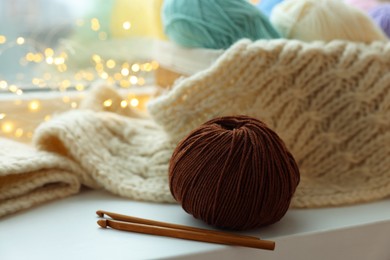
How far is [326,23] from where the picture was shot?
0.85 metres

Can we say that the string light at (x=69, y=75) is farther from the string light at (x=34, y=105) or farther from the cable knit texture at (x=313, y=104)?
the cable knit texture at (x=313, y=104)

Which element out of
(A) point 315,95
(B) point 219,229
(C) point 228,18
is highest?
(C) point 228,18

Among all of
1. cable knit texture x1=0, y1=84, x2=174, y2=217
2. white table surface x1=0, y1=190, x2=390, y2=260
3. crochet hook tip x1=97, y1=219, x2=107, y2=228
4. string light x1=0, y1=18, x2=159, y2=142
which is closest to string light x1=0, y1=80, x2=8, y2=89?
string light x1=0, y1=18, x2=159, y2=142

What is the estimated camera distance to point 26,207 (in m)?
0.69

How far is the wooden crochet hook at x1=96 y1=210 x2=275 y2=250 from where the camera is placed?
23.1 inches

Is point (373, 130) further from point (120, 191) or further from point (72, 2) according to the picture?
point (72, 2)

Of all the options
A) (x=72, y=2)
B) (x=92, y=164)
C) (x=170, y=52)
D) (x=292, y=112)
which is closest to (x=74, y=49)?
(x=72, y=2)

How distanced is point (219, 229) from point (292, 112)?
0.26 meters

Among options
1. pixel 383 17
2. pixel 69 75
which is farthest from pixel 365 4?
pixel 69 75

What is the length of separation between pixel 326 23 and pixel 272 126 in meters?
0.22

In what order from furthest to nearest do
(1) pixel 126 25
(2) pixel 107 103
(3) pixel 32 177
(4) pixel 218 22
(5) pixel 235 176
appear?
(1) pixel 126 25 < (2) pixel 107 103 < (4) pixel 218 22 < (3) pixel 32 177 < (5) pixel 235 176

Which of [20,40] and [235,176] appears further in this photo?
[20,40]

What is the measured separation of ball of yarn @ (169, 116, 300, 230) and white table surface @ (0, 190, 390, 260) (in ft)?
0.12

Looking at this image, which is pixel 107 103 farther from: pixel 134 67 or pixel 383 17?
pixel 383 17
